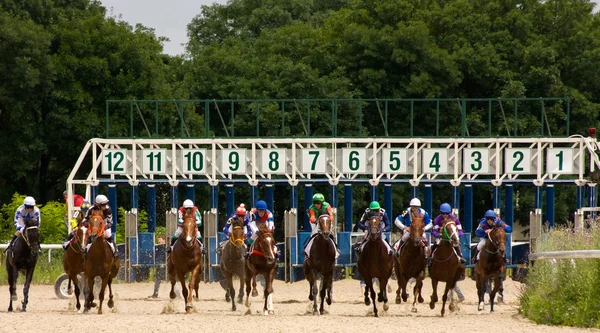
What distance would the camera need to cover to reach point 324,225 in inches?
819

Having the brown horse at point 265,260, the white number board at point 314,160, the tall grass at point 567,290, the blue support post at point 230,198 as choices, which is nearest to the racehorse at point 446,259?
the tall grass at point 567,290

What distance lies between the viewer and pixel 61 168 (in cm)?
4025

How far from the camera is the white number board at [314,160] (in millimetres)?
31656

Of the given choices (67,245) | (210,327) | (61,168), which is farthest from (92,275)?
(61,168)

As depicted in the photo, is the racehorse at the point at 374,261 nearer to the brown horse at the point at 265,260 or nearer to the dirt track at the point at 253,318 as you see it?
the dirt track at the point at 253,318

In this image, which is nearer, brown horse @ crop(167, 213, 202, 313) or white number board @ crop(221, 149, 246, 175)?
brown horse @ crop(167, 213, 202, 313)

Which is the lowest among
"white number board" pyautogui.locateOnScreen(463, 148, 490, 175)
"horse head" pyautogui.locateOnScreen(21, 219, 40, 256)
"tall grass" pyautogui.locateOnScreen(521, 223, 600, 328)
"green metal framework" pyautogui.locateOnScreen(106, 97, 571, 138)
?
"tall grass" pyautogui.locateOnScreen(521, 223, 600, 328)

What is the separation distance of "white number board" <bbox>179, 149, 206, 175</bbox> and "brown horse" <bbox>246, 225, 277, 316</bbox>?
1015cm

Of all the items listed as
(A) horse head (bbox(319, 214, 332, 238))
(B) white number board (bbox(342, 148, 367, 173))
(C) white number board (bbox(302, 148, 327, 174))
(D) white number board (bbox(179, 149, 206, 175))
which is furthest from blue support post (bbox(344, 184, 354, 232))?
(A) horse head (bbox(319, 214, 332, 238))

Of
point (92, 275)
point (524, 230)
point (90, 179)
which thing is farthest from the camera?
point (524, 230)

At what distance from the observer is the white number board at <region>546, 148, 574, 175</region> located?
31.3 metres

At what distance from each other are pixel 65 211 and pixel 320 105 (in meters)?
9.69

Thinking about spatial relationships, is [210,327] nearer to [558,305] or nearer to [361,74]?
[558,305]

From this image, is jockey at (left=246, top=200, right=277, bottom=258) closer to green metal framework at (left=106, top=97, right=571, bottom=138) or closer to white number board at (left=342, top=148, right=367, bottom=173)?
white number board at (left=342, top=148, right=367, bottom=173)
